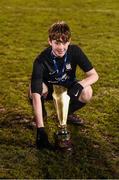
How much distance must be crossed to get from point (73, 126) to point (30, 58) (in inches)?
186

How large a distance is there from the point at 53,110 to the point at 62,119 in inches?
64.6

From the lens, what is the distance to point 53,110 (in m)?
7.99

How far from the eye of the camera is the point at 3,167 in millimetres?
5902

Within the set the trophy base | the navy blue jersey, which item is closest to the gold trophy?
the trophy base

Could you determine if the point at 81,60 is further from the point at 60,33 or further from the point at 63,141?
the point at 63,141

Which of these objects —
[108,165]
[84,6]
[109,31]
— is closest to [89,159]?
[108,165]

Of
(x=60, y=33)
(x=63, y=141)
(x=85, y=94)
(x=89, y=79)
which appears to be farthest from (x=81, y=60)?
(x=63, y=141)

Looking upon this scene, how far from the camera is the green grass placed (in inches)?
233

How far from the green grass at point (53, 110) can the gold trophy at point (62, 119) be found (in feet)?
0.49

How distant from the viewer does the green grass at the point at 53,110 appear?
591 centimetres

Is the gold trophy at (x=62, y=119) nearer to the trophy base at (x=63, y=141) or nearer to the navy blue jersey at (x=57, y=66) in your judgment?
the trophy base at (x=63, y=141)

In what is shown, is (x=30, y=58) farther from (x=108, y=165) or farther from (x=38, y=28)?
(x=108, y=165)

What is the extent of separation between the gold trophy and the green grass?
15cm

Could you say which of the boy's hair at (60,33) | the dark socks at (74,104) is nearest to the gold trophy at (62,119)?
the dark socks at (74,104)
